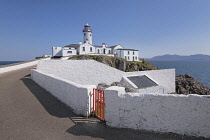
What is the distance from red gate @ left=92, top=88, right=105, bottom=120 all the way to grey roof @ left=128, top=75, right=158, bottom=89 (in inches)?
521

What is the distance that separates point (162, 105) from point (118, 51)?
166ft

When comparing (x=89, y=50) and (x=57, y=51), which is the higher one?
(x=89, y=50)

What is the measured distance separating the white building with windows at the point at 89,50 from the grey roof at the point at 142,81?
1182 inches

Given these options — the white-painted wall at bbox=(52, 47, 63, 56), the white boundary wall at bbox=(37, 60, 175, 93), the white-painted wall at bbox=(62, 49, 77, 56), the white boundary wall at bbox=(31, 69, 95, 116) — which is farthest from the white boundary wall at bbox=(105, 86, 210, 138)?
the white-painted wall at bbox=(52, 47, 63, 56)

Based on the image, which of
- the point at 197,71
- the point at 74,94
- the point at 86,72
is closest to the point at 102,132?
the point at 74,94

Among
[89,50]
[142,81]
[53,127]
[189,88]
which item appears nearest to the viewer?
[53,127]

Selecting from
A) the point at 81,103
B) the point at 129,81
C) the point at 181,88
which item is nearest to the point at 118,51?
the point at 181,88

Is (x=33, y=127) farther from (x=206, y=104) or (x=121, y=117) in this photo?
(x=206, y=104)

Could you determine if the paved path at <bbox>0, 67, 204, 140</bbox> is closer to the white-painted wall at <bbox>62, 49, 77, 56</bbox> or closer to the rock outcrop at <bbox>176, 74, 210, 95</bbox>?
the rock outcrop at <bbox>176, 74, 210, 95</bbox>

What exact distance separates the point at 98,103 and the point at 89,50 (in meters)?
43.3

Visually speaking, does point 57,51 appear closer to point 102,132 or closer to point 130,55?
point 130,55

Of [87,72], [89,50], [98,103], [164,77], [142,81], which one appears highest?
[89,50]

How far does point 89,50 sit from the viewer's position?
47.2 metres

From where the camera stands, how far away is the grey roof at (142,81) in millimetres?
17856
